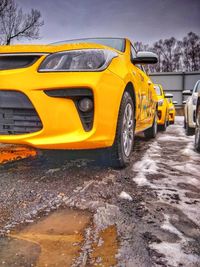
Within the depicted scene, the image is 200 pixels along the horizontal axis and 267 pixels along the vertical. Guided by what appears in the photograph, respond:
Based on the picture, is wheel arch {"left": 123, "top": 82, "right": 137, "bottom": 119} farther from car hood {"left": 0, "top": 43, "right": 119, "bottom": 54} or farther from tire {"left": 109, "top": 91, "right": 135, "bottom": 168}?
car hood {"left": 0, "top": 43, "right": 119, "bottom": 54}

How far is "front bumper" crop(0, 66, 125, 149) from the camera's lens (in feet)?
8.61

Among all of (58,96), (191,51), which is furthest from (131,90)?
(191,51)

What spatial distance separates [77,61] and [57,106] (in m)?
0.43

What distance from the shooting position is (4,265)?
1425 millimetres

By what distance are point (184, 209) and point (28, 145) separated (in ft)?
4.45

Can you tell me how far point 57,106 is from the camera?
2.64 m

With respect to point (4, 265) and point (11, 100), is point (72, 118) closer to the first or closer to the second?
point (11, 100)

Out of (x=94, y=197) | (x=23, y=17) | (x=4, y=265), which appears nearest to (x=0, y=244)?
(x=4, y=265)

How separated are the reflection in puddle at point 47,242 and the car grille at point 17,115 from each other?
95cm

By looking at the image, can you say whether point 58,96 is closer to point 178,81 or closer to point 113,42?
point 113,42

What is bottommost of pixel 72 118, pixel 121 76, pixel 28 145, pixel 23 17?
pixel 28 145

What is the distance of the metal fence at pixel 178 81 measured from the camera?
24.6 meters

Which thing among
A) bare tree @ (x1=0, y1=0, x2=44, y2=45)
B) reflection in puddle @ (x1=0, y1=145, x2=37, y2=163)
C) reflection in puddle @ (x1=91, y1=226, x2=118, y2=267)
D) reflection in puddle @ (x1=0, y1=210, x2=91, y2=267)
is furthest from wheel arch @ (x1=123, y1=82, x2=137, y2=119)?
bare tree @ (x1=0, y1=0, x2=44, y2=45)

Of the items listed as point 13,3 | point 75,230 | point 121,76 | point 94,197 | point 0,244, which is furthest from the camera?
point 13,3
